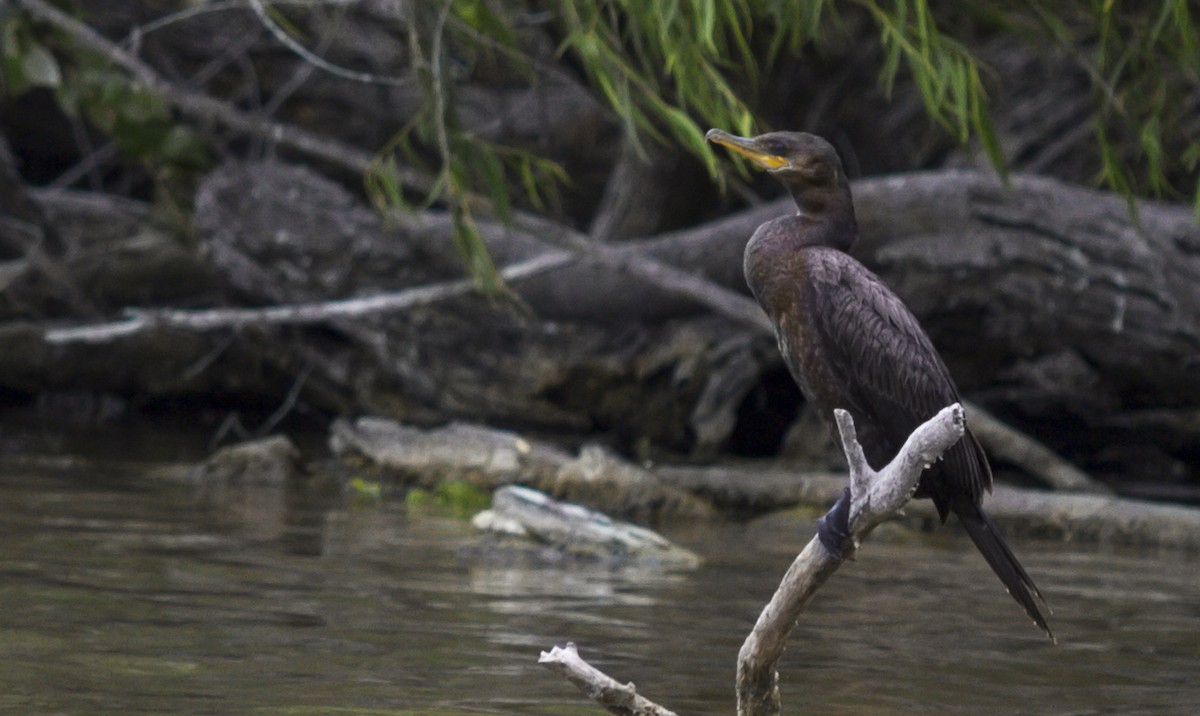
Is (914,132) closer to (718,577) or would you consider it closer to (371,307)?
(371,307)

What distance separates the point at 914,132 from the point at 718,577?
5421 millimetres

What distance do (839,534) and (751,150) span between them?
3.81 ft

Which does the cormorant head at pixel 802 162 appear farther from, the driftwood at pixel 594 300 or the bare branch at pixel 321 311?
the bare branch at pixel 321 311

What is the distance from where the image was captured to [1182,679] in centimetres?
455

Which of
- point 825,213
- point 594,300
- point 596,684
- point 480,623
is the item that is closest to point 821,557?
point 596,684

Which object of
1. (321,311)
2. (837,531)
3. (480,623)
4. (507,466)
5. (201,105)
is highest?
(201,105)

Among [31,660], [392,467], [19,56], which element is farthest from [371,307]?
[31,660]

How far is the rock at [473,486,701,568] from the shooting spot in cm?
613

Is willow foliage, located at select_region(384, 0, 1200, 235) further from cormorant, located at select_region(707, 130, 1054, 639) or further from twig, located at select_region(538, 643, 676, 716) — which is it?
twig, located at select_region(538, 643, 676, 716)

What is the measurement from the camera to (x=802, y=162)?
3986mm

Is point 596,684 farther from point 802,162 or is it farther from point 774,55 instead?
point 774,55

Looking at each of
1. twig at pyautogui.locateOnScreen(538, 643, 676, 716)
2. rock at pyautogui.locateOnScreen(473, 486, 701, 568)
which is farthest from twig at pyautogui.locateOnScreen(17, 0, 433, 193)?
twig at pyautogui.locateOnScreen(538, 643, 676, 716)

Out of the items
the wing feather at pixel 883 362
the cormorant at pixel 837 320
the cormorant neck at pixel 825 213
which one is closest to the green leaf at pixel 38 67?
the cormorant at pixel 837 320

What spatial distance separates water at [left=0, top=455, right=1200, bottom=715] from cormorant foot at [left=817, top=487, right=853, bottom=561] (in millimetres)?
899
